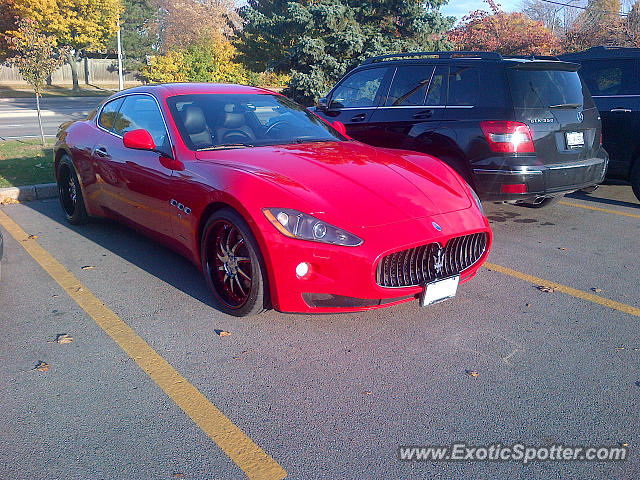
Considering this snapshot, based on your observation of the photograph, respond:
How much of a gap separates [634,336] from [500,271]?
139cm

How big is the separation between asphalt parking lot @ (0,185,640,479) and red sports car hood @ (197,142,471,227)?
0.79 meters

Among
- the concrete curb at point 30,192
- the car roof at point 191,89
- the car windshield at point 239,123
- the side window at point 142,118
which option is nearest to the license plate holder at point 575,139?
the car windshield at point 239,123

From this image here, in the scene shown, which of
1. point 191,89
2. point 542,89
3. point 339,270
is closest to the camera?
point 339,270

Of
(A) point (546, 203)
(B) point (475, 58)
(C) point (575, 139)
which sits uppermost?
(B) point (475, 58)

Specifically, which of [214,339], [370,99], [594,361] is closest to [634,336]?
[594,361]

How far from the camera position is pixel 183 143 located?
458 cm

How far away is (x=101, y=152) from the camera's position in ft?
18.4

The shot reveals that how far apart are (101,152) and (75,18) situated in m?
36.4

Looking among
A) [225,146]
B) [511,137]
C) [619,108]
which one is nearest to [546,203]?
[511,137]

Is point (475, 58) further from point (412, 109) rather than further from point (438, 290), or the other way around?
point (438, 290)

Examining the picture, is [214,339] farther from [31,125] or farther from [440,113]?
[31,125]

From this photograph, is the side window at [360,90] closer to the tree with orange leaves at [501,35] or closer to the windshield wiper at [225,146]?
the windshield wiper at [225,146]

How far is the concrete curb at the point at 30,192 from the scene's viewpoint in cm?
773

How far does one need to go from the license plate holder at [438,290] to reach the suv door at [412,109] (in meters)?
3.07
